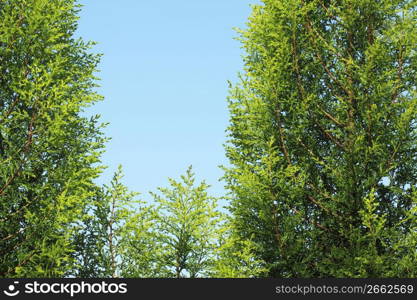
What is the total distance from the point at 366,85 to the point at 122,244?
7.93 meters

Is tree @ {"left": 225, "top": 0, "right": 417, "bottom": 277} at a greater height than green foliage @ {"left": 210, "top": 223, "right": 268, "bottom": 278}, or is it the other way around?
tree @ {"left": 225, "top": 0, "right": 417, "bottom": 277}

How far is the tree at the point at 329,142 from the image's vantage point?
1293 cm

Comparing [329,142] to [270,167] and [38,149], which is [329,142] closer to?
[270,167]

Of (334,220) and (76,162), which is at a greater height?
(76,162)

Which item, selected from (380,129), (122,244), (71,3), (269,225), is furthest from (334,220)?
(71,3)

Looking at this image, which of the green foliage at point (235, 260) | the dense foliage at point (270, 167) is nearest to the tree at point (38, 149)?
the dense foliage at point (270, 167)

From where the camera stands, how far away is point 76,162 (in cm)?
1405

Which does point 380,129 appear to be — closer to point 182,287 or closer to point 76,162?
point 182,287

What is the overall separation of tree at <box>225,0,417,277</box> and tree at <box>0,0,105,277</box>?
429 centimetres

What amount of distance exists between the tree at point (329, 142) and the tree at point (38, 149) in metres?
4.29

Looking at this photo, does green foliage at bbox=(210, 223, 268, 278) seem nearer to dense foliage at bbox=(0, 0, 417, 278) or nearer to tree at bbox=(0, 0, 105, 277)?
dense foliage at bbox=(0, 0, 417, 278)

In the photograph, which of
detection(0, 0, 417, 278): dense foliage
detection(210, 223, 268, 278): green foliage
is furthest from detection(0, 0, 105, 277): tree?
detection(210, 223, 268, 278): green foliage

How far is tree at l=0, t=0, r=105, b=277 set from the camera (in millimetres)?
12555

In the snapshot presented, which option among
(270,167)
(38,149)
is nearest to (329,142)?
(270,167)
